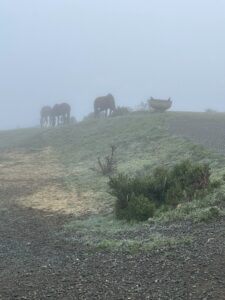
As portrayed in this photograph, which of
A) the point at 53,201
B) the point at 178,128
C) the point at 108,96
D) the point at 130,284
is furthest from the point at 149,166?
the point at 108,96

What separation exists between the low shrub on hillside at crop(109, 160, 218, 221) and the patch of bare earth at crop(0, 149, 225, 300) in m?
1.50

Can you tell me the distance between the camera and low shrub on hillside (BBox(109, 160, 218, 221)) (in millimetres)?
12797

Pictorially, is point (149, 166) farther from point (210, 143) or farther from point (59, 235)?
point (59, 235)

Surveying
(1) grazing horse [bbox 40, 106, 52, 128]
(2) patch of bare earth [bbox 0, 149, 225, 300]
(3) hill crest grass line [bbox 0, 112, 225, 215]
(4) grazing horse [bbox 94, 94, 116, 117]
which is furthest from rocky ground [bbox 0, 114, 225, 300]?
(1) grazing horse [bbox 40, 106, 52, 128]

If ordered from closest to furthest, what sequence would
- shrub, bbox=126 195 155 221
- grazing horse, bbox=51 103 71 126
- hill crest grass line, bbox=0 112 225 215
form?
shrub, bbox=126 195 155 221
hill crest grass line, bbox=0 112 225 215
grazing horse, bbox=51 103 71 126

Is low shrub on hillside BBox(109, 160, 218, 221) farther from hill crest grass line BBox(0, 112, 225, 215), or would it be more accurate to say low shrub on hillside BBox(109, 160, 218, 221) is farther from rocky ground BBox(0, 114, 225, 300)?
rocky ground BBox(0, 114, 225, 300)

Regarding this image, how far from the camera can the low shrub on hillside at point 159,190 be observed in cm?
1280

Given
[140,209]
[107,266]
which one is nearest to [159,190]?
[140,209]

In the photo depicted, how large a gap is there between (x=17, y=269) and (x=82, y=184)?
35.6 ft

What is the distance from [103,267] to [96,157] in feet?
60.2

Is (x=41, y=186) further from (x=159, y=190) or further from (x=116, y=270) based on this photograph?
(x=116, y=270)

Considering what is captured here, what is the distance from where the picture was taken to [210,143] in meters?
22.8

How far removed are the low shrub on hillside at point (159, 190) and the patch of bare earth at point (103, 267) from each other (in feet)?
4.94

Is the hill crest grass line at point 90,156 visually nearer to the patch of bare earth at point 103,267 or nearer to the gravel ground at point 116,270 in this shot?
the patch of bare earth at point 103,267
